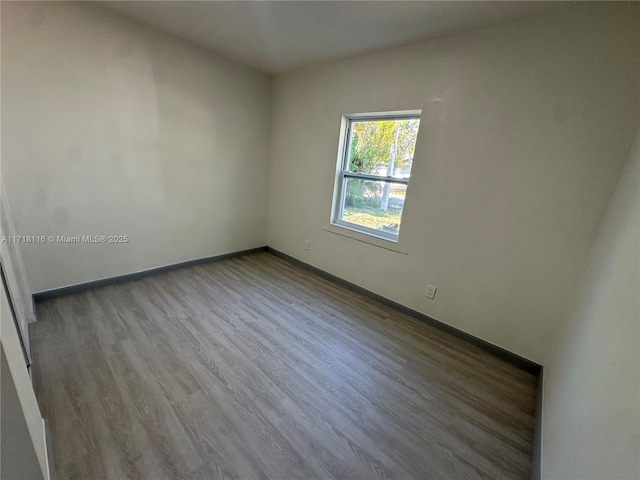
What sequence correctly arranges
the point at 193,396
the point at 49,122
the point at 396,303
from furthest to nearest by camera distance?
the point at 396,303 → the point at 49,122 → the point at 193,396

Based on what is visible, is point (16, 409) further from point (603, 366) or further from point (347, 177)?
point (347, 177)

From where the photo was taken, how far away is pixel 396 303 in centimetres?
265

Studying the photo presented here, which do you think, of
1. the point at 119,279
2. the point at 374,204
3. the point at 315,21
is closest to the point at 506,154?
the point at 374,204

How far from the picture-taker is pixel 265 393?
1.59 meters

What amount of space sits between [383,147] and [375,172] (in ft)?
0.82

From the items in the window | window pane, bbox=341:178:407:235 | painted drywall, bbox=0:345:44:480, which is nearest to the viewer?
painted drywall, bbox=0:345:44:480

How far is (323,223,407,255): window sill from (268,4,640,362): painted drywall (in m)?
0.07

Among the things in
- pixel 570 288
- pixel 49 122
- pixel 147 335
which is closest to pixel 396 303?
pixel 570 288

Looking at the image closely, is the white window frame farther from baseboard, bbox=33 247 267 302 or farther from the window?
baseboard, bbox=33 247 267 302

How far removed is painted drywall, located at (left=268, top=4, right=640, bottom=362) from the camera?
1.56 m

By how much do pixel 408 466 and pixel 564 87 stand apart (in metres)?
2.33

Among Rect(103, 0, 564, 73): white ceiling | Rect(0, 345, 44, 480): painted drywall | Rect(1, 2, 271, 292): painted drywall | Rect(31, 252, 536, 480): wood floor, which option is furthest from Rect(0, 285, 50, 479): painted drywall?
Rect(103, 0, 564, 73): white ceiling

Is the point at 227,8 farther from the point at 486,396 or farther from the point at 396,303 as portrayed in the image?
the point at 486,396

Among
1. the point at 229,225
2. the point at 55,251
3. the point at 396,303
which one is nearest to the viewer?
the point at 55,251
